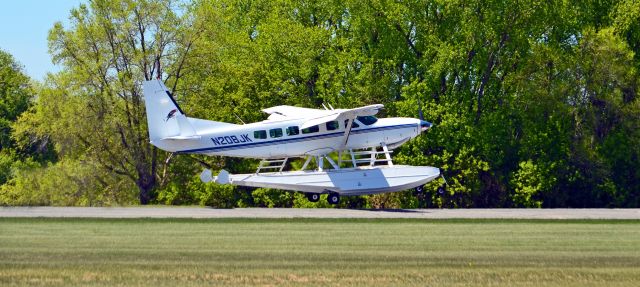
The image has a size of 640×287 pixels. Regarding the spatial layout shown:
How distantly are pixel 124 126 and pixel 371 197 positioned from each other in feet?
44.0

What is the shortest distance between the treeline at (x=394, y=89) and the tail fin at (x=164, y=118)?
909 centimetres

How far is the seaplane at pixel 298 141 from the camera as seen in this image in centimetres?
4191

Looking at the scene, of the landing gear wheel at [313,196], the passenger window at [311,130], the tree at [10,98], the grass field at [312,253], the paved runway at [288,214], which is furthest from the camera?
the tree at [10,98]

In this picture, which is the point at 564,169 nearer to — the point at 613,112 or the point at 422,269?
the point at 613,112

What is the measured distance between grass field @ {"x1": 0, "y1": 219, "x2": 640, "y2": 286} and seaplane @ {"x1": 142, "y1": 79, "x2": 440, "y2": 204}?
8.38 metres

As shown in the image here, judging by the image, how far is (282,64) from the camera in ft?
176

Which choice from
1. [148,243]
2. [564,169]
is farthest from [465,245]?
[564,169]

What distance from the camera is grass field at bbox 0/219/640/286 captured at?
20203 millimetres

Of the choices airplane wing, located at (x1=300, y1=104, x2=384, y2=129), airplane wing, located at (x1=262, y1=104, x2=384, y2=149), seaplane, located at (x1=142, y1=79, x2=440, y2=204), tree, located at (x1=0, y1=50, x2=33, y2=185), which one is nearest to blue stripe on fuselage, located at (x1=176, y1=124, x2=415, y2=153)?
seaplane, located at (x1=142, y1=79, x2=440, y2=204)

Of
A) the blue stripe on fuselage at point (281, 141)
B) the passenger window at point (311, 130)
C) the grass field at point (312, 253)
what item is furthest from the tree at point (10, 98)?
the grass field at point (312, 253)

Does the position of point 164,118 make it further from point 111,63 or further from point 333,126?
point 111,63

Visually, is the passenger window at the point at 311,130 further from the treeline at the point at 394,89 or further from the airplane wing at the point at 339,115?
the treeline at the point at 394,89

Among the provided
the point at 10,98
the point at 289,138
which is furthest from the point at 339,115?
the point at 10,98

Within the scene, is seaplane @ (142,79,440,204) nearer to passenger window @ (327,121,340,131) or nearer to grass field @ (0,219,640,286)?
passenger window @ (327,121,340,131)
